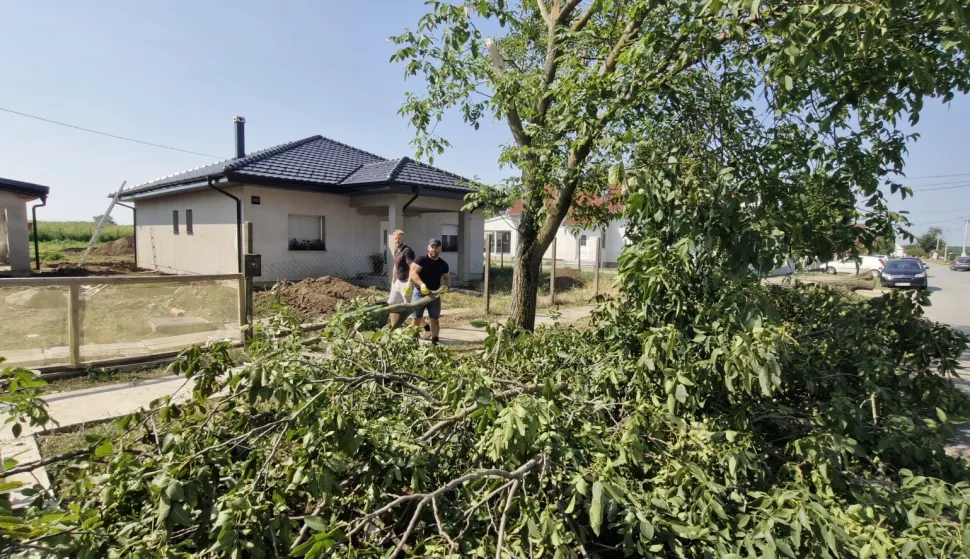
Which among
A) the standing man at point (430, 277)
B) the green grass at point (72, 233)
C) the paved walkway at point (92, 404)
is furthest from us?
the green grass at point (72, 233)

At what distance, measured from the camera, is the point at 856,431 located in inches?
89.6

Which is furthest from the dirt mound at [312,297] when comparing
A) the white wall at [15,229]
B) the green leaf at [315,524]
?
the white wall at [15,229]

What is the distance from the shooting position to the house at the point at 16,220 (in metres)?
13.9

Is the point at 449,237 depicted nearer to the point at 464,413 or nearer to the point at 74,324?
the point at 74,324

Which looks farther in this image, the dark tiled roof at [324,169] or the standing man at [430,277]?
the dark tiled roof at [324,169]

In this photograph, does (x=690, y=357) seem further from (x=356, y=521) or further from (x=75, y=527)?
(x=75, y=527)

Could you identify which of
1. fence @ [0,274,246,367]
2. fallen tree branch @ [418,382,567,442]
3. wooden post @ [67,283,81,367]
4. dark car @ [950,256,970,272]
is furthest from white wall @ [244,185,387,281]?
dark car @ [950,256,970,272]

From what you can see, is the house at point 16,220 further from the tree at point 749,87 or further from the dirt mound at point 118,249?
the tree at point 749,87

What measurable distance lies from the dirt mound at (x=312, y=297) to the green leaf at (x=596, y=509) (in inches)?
288

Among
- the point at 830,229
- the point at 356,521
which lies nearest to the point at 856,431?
the point at 830,229

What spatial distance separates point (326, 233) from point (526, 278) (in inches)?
372

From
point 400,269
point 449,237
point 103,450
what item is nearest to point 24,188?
point 449,237

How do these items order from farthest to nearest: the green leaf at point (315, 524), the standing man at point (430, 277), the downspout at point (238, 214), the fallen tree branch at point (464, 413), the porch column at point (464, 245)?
the porch column at point (464, 245), the downspout at point (238, 214), the standing man at point (430, 277), the fallen tree branch at point (464, 413), the green leaf at point (315, 524)

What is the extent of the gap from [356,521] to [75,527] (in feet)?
2.91
